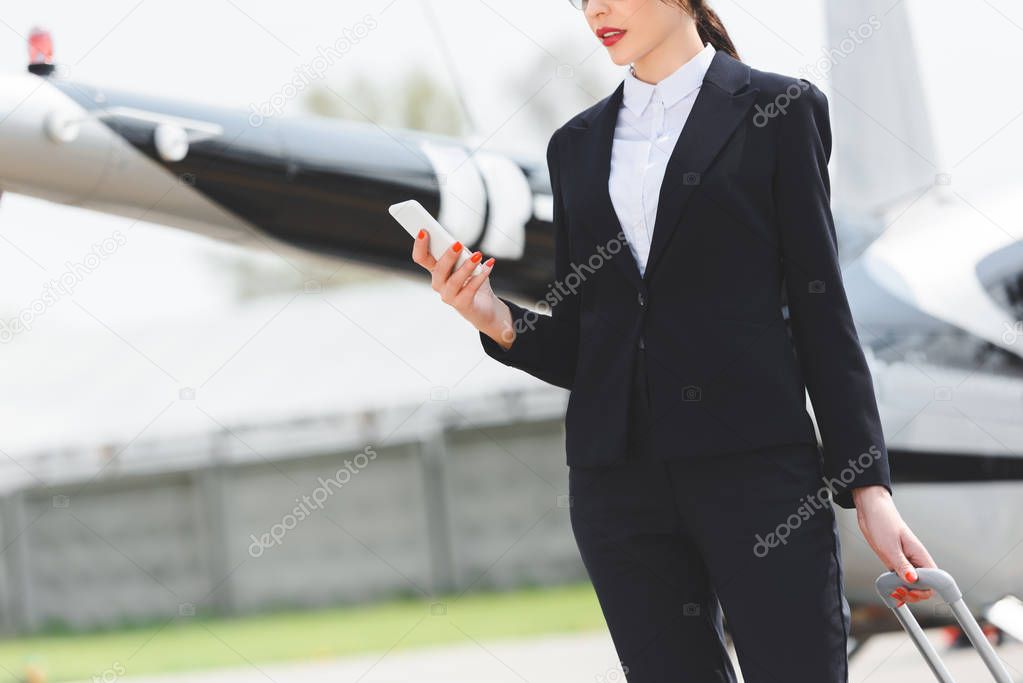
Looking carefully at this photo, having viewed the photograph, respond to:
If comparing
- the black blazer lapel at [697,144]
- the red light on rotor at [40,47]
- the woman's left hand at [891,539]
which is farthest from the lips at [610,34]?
the red light on rotor at [40,47]

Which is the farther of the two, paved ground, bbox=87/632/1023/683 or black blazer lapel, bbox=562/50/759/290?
paved ground, bbox=87/632/1023/683

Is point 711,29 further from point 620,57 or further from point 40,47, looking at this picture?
point 40,47

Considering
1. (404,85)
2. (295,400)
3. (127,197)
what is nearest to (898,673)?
(127,197)

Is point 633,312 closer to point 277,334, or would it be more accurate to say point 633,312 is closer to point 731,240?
point 731,240

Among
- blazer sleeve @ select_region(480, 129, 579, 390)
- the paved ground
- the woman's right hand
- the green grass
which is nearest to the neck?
blazer sleeve @ select_region(480, 129, 579, 390)

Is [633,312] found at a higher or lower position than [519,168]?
lower

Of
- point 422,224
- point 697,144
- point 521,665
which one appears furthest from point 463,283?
point 521,665

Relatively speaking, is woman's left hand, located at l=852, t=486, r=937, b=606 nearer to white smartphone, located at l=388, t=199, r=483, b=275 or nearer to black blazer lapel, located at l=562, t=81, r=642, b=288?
black blazer lapel, located at l=562, t=81, r=642, b=288

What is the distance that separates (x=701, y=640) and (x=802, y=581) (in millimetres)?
148

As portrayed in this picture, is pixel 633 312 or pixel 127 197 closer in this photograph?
pixel 633 312

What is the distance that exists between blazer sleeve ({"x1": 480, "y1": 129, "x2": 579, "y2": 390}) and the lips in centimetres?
17

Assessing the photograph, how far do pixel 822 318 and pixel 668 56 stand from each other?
39cm

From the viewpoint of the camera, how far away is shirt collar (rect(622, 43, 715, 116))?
1.55 m

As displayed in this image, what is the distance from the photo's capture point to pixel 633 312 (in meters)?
1.50
